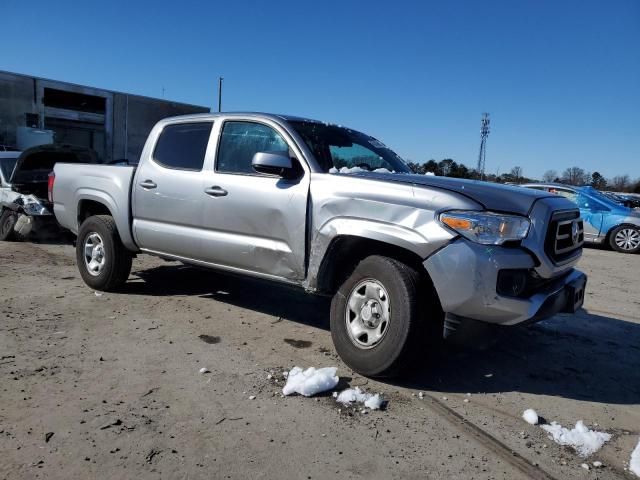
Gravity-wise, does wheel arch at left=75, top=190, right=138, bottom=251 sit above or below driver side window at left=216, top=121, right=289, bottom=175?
below

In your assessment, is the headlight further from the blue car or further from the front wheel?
the blue car

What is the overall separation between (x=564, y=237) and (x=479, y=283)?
1.00m

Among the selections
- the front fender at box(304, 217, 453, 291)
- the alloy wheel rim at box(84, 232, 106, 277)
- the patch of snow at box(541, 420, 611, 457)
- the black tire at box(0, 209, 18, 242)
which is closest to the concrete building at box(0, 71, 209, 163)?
the black tire at box(0, 209, 18, 242)

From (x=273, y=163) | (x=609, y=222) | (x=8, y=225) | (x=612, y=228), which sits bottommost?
(x=8, y=225)

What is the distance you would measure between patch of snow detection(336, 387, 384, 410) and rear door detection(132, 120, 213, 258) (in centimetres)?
210

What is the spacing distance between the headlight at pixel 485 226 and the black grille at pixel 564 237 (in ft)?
1.31

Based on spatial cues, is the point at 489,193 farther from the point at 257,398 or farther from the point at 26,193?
the point at 26,193

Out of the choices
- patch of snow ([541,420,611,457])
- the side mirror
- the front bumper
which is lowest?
patch of snow ([541,420,611,457])

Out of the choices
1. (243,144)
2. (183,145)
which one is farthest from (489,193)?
(183,145)

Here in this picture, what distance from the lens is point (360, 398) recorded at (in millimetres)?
3398

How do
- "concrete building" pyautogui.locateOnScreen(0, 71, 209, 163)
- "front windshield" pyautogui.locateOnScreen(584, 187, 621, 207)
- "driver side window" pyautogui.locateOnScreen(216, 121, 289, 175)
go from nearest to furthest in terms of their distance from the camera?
"driver side window" pyautogui.locateOnScreen(216, 121, 289, 175)
"front windshield" pyautogui.locateOnScreen(584, 187, 621, 207)
"concrete building" pyautogui.locateOnScreen(0, 71, 209, 163)

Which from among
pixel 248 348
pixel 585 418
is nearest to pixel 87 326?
pixel 248 348

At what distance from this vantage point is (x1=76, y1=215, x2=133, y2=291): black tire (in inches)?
221

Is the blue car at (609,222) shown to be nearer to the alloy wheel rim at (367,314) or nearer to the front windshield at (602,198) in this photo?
the front windshield at (602,198)
